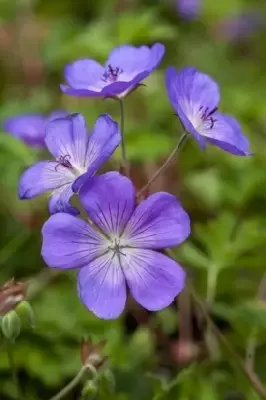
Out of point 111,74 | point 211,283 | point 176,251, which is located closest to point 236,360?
point 211,283

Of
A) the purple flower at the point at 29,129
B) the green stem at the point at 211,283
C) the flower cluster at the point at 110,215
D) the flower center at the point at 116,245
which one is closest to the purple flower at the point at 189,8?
the purple flower at the point at 29,129

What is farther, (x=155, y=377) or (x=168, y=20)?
(x=168, y=20)

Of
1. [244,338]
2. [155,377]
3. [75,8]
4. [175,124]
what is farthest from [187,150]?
[75,8]

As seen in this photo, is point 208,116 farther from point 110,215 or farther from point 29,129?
point 29,129

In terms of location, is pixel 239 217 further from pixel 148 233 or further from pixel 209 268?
pixel 148 233

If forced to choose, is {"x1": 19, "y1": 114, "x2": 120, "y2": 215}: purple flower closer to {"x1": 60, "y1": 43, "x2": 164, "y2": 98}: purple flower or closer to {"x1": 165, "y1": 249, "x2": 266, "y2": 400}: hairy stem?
{"x1": 60, "y1": 43, "x2": 164, "y2": 98}: purple flower
